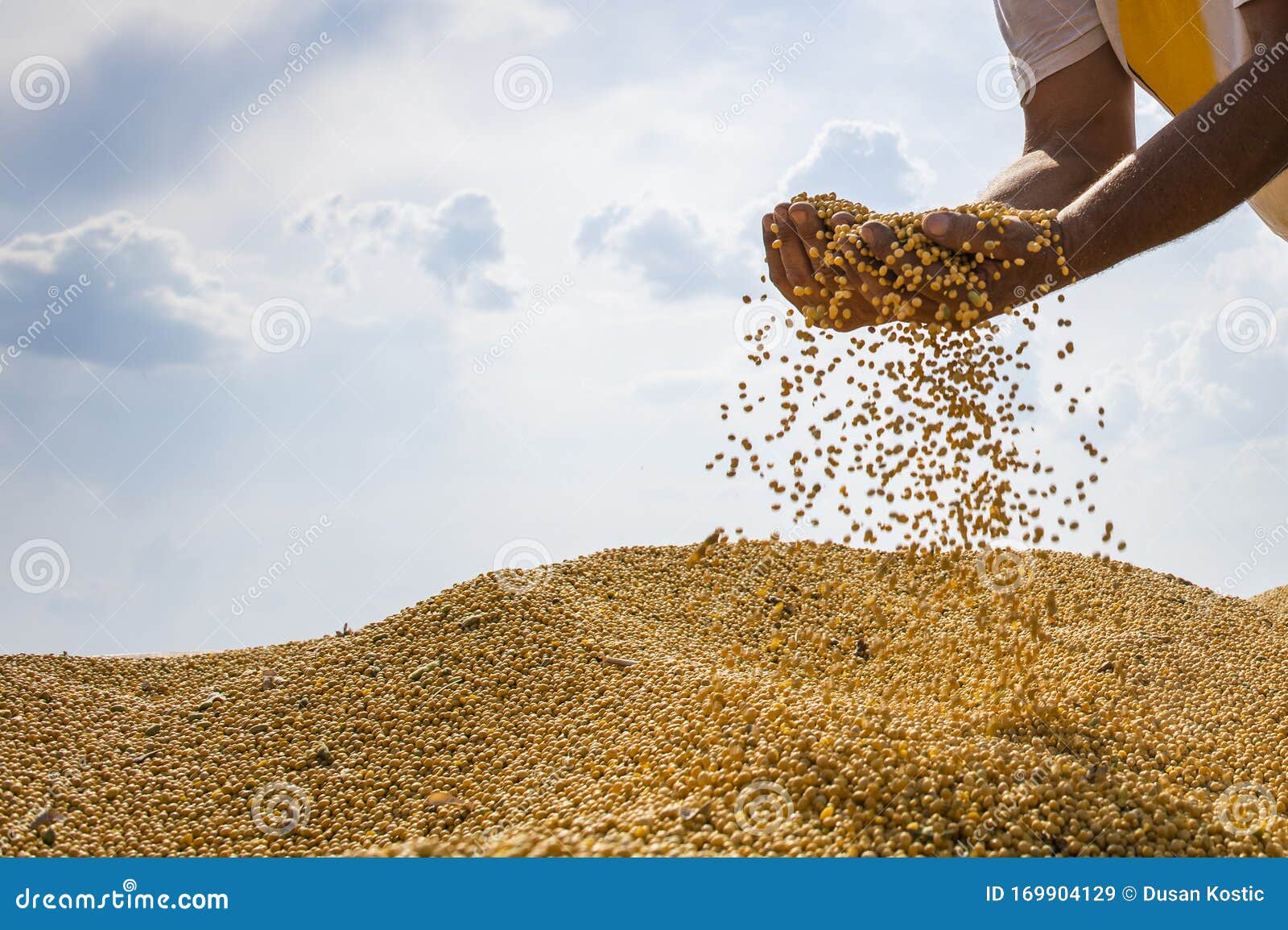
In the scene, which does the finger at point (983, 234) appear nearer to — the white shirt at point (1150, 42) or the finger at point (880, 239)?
the finger at point (880, 239)

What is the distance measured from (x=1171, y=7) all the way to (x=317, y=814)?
366 cm

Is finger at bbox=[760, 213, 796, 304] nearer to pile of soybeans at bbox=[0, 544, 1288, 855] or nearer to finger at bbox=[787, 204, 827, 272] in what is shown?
finger at bbox=[787, 204, 827, 272]

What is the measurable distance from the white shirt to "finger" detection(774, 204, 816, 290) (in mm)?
1415

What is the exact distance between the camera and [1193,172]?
8.61ft

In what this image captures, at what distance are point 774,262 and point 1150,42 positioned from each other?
1647mm

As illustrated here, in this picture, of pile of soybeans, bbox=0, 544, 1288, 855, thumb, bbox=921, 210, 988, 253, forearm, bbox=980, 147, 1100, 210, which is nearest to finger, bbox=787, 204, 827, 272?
thumb, bbox=921, 210, 988, 253

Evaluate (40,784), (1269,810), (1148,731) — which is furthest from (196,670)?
(1269,810)

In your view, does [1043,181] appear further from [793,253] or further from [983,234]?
[793,253]

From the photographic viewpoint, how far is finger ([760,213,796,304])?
294cm

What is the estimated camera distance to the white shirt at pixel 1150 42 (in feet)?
10.8

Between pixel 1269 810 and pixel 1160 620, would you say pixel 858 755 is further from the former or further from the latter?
pixel 1160 620

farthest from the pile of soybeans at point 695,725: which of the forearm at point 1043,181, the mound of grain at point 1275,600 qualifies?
the forearm at point 1043,181

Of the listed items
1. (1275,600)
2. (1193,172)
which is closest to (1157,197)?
(1193,172)

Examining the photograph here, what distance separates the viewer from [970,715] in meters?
2.88
